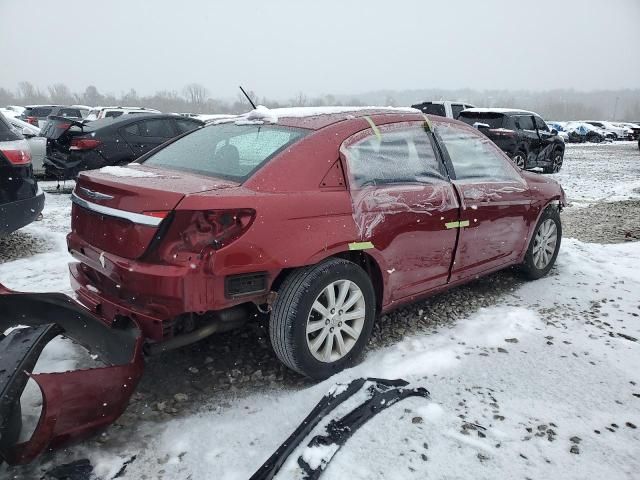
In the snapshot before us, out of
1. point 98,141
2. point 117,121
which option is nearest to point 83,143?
point 98,141

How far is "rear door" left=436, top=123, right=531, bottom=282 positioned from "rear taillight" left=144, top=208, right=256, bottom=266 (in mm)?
1795

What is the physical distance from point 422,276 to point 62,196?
7.27m

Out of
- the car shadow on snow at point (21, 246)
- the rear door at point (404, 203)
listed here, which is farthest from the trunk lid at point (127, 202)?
the car shadow on snow at point (21, 246)

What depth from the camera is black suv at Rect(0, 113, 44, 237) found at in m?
4.32

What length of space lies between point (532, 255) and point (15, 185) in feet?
15.7

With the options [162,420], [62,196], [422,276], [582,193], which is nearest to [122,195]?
[162,420]

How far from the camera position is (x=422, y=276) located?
129 inches

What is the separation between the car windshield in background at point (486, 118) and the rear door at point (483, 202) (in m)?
9.84

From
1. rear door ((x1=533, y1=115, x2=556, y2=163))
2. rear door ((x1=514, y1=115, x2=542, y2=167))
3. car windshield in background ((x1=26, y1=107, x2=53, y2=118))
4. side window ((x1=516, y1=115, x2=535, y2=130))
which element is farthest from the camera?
car windshield in background ((x1=26, y1=107, x2=53, y2=118))

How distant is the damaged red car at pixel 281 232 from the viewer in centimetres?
233

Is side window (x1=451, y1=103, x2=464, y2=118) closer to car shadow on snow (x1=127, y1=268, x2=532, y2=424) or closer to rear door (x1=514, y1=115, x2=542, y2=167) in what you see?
rear door (x1=514, y1=115, x2=542, y2=167)

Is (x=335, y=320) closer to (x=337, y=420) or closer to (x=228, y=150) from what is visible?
(x=337, y=420)

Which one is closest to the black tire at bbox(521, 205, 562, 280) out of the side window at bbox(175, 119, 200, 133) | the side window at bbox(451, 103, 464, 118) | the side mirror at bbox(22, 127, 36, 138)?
the side window at bbox(175, 119, 200, 133)

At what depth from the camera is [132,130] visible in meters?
8.50
